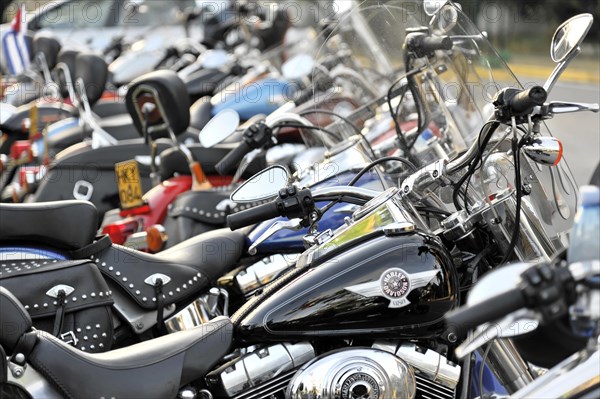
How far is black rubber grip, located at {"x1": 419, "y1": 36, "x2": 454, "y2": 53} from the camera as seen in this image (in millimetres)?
3188

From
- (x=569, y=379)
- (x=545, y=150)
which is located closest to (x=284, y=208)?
(x=545, y=150)

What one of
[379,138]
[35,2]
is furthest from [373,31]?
[35,2]

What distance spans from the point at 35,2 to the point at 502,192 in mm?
12110

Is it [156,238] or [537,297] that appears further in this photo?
[156,238]

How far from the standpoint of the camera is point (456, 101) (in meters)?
3.32

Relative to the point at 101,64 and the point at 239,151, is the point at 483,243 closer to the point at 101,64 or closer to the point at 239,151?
the point at 239,151

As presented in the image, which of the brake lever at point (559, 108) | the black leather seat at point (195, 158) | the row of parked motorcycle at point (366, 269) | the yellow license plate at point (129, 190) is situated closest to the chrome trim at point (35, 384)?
the row of parked motorcycle at point (366, 269)

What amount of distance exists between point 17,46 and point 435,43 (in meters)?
7.32

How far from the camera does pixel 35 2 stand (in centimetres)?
1358

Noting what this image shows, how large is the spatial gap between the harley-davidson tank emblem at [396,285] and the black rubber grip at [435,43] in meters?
0.98

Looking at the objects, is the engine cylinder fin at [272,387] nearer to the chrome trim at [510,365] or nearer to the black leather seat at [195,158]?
the chrome trim at [510,365]

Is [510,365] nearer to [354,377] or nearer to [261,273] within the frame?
[354,377]

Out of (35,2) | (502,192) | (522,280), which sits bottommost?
(35,2)

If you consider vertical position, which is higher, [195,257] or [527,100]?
[527,100]
